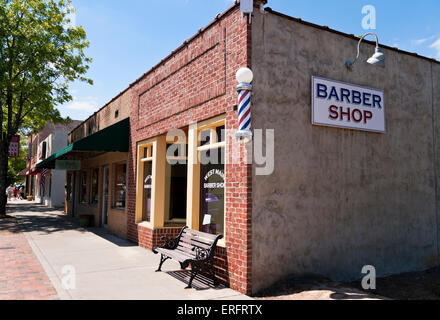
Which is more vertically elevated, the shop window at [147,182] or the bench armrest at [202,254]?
the shop window at [147,182]

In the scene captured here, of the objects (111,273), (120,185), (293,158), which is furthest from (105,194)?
(293,158)

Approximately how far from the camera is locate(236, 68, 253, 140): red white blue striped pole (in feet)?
17.8

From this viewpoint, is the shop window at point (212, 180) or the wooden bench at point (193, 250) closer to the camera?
the wooden bench at point (193, 250)

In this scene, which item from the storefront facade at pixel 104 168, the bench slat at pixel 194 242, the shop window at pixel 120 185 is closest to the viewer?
the bench slat at pixel 194 242

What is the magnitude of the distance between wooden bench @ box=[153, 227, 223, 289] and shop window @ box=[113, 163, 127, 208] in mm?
5075

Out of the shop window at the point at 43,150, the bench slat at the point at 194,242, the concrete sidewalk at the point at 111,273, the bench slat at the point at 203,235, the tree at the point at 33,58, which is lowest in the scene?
the concrete sidewalk at the point at 111,273

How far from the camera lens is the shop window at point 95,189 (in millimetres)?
14383

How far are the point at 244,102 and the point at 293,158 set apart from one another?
1.31m

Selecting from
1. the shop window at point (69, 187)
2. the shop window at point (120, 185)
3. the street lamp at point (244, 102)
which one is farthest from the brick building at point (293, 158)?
the shop window at point (69, 187)

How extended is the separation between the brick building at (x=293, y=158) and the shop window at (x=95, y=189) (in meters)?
5.85

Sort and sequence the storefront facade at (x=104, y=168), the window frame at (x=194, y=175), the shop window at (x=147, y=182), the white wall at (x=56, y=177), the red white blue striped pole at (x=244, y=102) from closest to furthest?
the red white blue striped pole at (x=244, y=102) → the window frame at (x=194, y=175) → the shop window at (x=147, y=182) → the storefront facade at (x=104, y=168) → the white wall at (x=56, y=177)

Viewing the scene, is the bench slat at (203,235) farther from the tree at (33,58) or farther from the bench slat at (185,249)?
the tree at (33,58)

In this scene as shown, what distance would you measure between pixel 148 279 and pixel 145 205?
392cm

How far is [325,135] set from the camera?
6398mm
